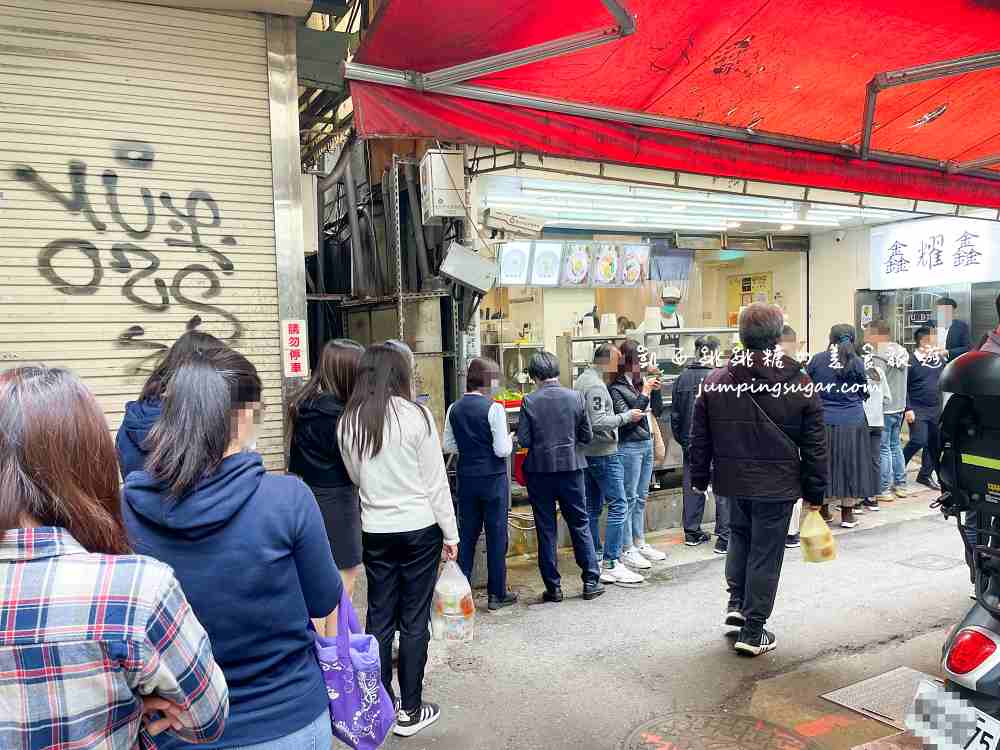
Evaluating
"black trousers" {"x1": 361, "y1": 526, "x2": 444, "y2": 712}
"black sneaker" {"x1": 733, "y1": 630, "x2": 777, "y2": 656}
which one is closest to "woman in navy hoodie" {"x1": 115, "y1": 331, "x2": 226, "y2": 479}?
"black trousers" {"x1": 361, "y1": 526, "x2": 444, "y2": 712}

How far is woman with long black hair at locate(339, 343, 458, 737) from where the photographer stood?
11.9 feet

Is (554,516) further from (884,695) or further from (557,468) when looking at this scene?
(884,695)

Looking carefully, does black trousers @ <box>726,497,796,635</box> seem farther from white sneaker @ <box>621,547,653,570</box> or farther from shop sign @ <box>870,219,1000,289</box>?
shop sign @ <box>870,219,1000,289</box>

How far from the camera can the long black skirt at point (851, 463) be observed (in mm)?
7629

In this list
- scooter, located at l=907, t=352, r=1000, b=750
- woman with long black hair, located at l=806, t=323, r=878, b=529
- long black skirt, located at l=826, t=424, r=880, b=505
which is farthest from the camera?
long black skirt, located at l=826, t=424, r=880, b=505

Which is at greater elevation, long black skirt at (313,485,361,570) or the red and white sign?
the red and white sign

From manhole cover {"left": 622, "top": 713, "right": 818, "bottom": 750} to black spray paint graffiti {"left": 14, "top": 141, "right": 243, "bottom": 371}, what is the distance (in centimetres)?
373

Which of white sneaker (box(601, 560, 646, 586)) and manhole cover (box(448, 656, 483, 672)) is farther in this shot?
white sneaker (box(601, 560, 646, 586))

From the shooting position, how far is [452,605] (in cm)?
396

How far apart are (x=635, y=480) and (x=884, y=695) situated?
277cm

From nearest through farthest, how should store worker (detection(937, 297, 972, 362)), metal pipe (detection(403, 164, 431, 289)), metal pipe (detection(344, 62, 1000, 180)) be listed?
metal pipe (detection(344, 62, 1000, 180)) → metal pipe (detection(403, 164, 431, 289)) → store worker (detection(937, 297, 972, 362))

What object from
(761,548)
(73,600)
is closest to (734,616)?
(761,548)

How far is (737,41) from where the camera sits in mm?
3859

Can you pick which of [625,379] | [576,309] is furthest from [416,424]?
[576,309]
